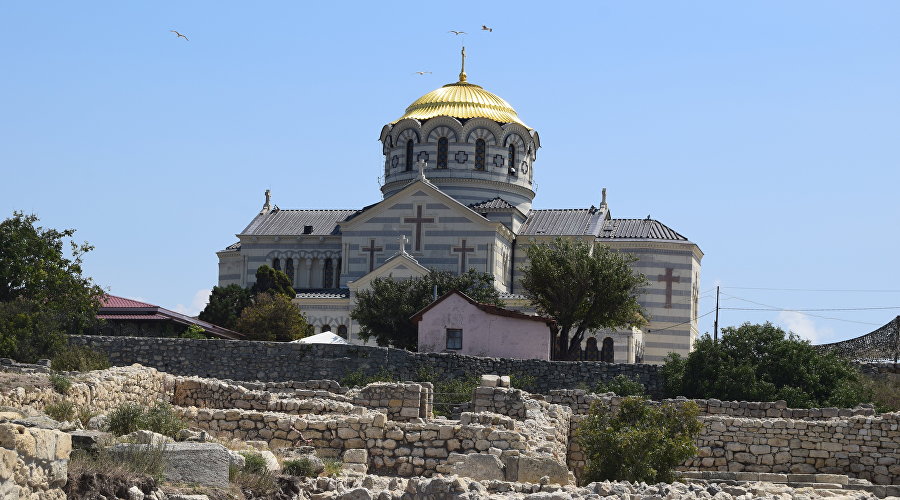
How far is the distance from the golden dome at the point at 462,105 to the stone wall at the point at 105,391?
41796 mm

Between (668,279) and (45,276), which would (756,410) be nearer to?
(45,276)

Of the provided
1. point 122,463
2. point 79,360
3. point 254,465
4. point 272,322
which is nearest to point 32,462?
point 122,463

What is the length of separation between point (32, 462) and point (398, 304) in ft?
114

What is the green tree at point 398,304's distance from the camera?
146ft

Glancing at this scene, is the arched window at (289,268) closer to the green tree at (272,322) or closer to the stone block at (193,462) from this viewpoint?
the green tree at (272,322)

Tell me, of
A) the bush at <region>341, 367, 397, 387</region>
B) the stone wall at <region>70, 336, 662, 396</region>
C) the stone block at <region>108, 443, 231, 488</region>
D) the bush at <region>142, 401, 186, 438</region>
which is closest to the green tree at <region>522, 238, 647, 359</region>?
the stone wall at <region>70, 336, 662, 396</region>

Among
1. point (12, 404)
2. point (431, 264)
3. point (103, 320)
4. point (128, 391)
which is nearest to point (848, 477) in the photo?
point (128, 391)

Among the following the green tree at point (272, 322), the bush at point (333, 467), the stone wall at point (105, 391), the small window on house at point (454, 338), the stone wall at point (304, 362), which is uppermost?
the green tree at point (272, 322)

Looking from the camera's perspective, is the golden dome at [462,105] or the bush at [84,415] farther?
the golden dome at [462,105]

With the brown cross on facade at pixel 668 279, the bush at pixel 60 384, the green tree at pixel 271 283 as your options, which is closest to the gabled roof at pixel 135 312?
the green tree at pixel 271 283

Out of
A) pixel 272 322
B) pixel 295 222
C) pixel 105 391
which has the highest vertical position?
pixel 295 222

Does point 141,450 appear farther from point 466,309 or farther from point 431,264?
point 431,264

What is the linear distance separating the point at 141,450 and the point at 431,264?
1788 inches

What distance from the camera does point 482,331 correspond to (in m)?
34.2
